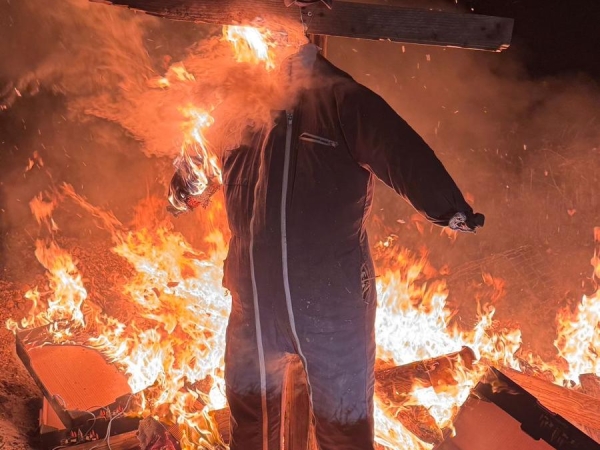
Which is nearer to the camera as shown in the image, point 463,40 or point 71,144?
point 463,40

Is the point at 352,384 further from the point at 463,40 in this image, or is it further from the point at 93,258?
the point at 93,258

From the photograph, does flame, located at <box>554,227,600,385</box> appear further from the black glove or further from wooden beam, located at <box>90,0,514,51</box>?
wooden beam, located at <box>90,0,514,51</box>

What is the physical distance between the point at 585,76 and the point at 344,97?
4202mm

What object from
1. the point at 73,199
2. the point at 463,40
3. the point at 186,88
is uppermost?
the point at 463,40

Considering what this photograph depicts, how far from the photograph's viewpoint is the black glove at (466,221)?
238cm

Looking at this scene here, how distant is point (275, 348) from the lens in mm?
2787

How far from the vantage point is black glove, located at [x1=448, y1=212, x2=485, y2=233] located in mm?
2377

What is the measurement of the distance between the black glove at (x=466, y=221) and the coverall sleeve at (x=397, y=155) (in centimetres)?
2

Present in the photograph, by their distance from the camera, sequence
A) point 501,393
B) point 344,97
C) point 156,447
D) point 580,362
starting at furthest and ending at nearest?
point 580,362 < point 156,447 < point 501,393 < point 344,97

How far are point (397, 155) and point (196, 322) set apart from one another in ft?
10.3

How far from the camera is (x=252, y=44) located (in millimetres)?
3055

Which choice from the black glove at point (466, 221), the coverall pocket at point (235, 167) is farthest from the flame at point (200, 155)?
the black glove at point (466, 221)

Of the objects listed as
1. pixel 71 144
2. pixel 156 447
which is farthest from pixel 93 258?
pixel 156 447

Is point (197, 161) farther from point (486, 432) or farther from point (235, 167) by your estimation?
point (486, 432)
